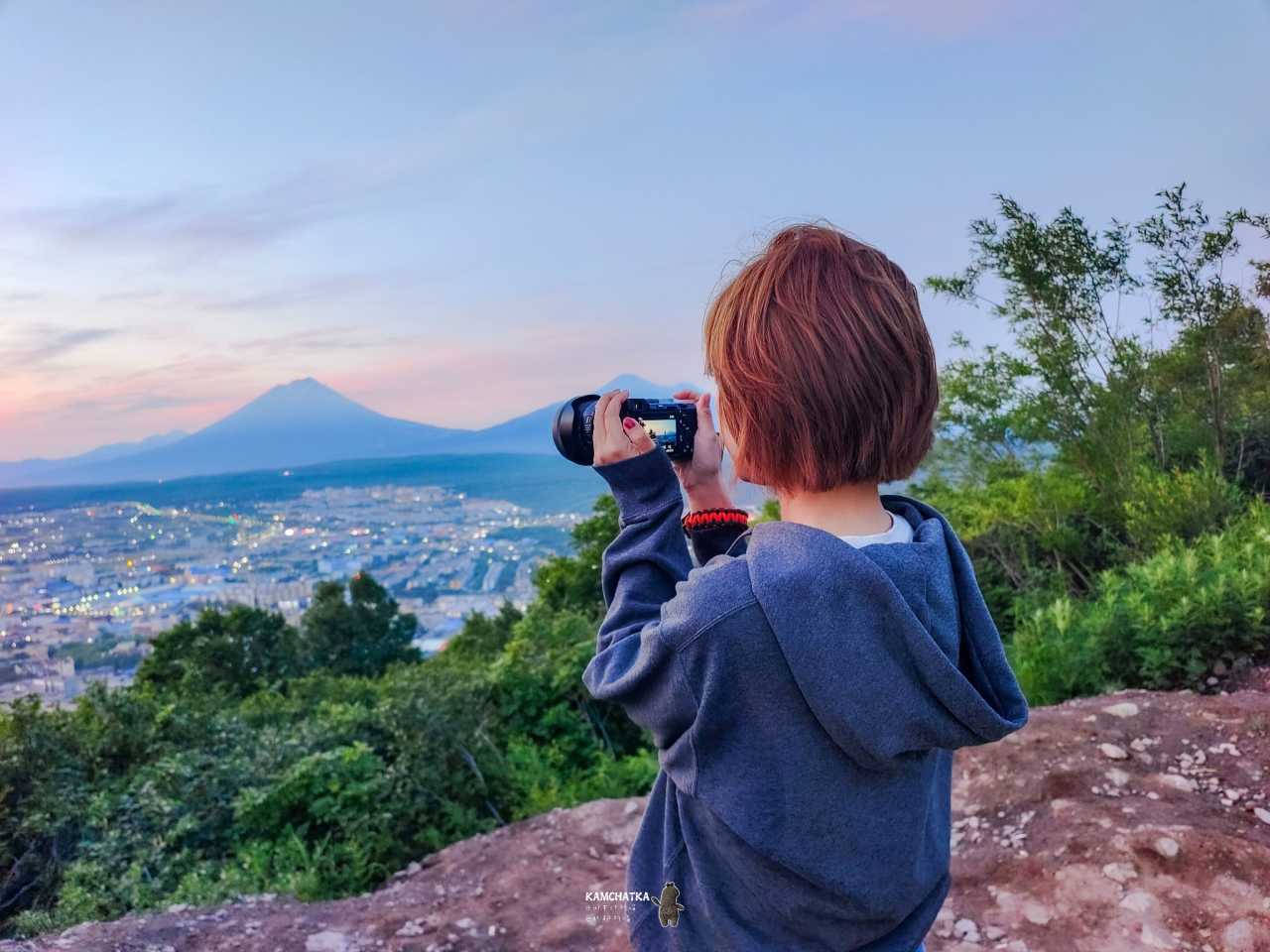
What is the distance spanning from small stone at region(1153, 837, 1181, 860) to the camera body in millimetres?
2273

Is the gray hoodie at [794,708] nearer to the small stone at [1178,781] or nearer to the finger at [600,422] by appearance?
the finger at [600,422]

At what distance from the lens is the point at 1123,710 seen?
10.8ft

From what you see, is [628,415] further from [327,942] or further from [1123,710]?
[1123,710]

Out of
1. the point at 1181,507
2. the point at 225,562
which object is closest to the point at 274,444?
the point at 225,562

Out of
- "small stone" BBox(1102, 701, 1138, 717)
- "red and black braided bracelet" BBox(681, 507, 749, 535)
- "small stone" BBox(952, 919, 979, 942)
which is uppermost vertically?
"red and black braided bracelet" BBox(681, 507, 749, 535)

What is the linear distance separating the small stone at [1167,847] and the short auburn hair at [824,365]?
2.23 meters

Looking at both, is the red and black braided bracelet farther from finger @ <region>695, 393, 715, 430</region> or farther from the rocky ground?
the rocky ground

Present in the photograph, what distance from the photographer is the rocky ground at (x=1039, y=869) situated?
2.27 metres

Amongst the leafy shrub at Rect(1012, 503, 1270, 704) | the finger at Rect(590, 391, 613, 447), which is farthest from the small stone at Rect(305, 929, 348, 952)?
the leafy shrub at Rect(1012, 503, 1270, 704)

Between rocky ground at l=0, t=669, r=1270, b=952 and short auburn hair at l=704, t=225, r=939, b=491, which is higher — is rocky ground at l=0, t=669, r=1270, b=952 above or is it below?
below

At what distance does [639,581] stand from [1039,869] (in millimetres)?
2289

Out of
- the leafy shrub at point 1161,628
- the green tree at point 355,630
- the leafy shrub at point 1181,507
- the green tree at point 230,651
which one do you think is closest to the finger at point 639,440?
the leafy shrub at point 1161,628

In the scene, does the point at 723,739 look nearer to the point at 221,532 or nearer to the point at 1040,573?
the point at 1040,573

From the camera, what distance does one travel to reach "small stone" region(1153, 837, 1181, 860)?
2.39m
